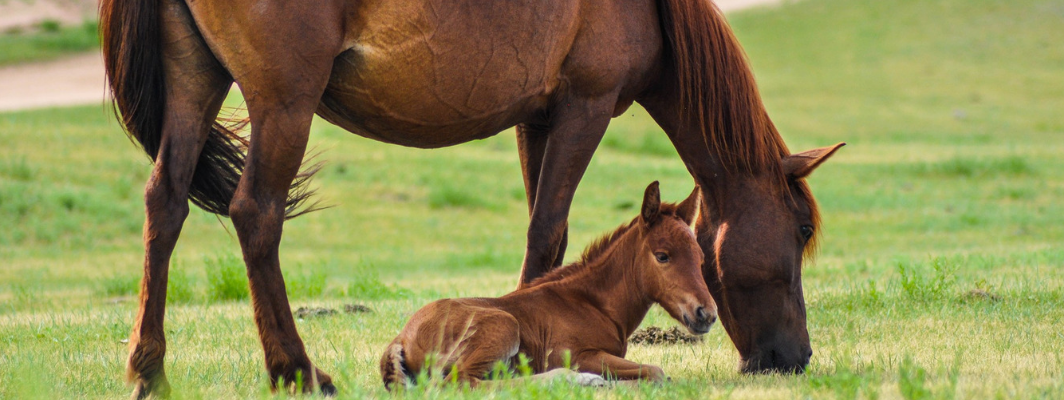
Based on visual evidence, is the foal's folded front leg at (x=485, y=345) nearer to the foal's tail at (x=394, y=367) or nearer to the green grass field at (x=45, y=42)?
the foal's tail at (x=394, y=367)

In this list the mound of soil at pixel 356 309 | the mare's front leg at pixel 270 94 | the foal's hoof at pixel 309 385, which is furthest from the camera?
the mound of soil at pixel 356 309

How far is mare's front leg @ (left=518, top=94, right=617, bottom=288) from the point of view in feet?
16.6

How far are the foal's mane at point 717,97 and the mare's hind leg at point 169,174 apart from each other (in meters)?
2.29

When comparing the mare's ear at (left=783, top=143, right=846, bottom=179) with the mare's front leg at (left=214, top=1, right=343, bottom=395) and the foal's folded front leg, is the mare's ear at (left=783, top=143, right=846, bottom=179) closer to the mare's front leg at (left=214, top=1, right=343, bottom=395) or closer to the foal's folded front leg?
the foal's folded front leg

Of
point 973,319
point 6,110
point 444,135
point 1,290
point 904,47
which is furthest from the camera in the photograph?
point 904,47

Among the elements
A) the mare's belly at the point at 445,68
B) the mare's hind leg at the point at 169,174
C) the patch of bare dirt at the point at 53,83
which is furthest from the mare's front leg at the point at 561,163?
the patch of bare dirt at the point at 53,83

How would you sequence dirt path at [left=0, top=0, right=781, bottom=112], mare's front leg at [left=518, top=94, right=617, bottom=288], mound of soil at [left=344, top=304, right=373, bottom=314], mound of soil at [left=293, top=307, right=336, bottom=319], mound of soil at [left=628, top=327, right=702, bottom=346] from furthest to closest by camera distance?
dirt path at [left=0, top=0, right=781, bottom=112] < mound of soil at [left=344, top=304, right=373, bottom=314] < mound of soil at [left=293, top=307, right=336, bottom=319] < mound of soil at [left=628, top=327, right=702, bottom=346] < mare's front leg at [left=518, top=94, right=617, bottom=288]

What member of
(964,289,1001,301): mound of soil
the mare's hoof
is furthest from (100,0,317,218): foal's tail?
(964,289,1001,301): mound of soil

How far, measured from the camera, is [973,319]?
6.32 meters

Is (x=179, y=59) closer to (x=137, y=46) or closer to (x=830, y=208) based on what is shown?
(x=137, y=46)

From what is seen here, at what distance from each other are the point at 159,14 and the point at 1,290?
795 centimetres

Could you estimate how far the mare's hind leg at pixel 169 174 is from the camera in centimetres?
436

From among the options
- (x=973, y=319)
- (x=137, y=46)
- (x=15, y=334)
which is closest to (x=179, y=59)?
(x=137, y=46)

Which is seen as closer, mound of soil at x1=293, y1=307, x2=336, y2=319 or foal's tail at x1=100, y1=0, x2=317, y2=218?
foal's tail at x1=100, y1=0, x2=317, y2=218
